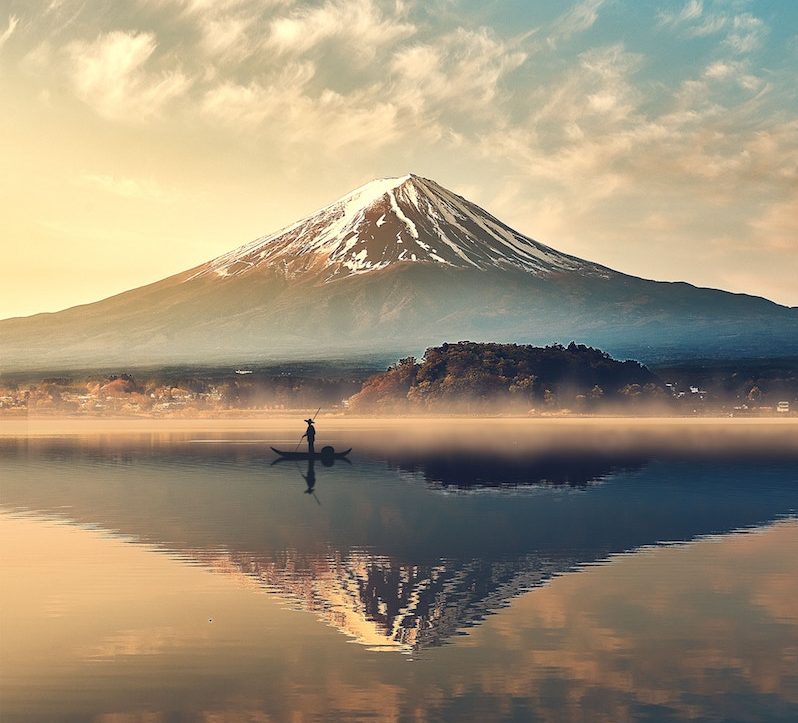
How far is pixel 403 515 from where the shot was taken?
55438mm

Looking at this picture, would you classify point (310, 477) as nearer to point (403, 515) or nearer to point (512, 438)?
point (403, 515)

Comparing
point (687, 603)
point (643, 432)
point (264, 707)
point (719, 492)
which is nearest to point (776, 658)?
point (687, 603)

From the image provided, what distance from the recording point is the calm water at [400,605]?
23594 mm

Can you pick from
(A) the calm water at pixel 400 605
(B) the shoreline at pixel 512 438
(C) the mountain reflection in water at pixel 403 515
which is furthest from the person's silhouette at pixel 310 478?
(B) the shoreline at pixel 512 438

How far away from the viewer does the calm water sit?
23594 mm

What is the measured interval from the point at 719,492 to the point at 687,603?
115ft

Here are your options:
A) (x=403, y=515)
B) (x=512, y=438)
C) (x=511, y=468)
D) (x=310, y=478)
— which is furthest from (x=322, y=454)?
(x=403, y=515)

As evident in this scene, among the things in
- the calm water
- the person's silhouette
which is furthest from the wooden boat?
the calm water

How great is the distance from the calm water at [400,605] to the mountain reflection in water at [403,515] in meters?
0.20

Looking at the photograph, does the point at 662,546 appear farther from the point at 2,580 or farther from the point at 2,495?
the point at 2,495

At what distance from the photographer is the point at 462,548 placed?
1718 inches

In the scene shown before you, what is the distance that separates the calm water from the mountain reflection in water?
0.20 meters

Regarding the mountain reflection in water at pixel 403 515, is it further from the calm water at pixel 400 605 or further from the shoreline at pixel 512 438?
the shoreline at pixel 512 438

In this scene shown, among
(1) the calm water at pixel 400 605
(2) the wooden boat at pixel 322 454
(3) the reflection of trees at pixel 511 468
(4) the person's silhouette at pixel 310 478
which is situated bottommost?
(1) the calm water at pixel 400 605
